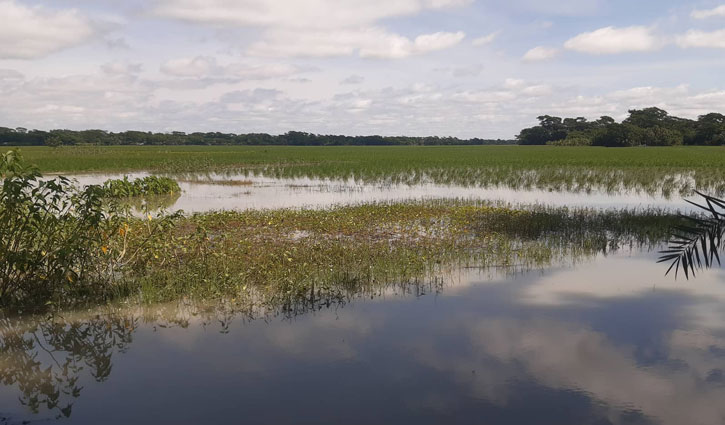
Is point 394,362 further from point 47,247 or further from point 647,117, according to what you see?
point 647,117

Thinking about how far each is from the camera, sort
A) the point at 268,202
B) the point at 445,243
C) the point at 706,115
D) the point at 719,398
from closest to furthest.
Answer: the point at 719,398 < the point at 445,243 < the point at 268,202 < the point at 706,115

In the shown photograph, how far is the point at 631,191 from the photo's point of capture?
72.0 ft

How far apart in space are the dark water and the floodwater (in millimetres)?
10620

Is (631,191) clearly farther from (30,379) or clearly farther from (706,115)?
(706,115)

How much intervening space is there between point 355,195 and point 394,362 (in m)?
15.8

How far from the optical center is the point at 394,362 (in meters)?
5.61

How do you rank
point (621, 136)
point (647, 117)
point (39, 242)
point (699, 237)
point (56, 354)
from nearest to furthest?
point (699, 237), point (56, 354), point (39, 242), point (621, 136), point (647, 117)

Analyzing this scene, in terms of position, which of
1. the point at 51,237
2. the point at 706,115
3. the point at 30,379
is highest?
the point at 706,115

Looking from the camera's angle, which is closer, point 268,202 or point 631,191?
point 268,202

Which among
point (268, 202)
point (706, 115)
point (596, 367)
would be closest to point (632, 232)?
point (596, 367)

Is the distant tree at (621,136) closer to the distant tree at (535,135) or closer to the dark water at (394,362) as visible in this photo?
the distant tree at (535,135)

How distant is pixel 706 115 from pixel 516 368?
114 meters

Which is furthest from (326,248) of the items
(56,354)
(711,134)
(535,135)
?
(535,135)

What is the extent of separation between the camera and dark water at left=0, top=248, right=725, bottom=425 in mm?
4676
